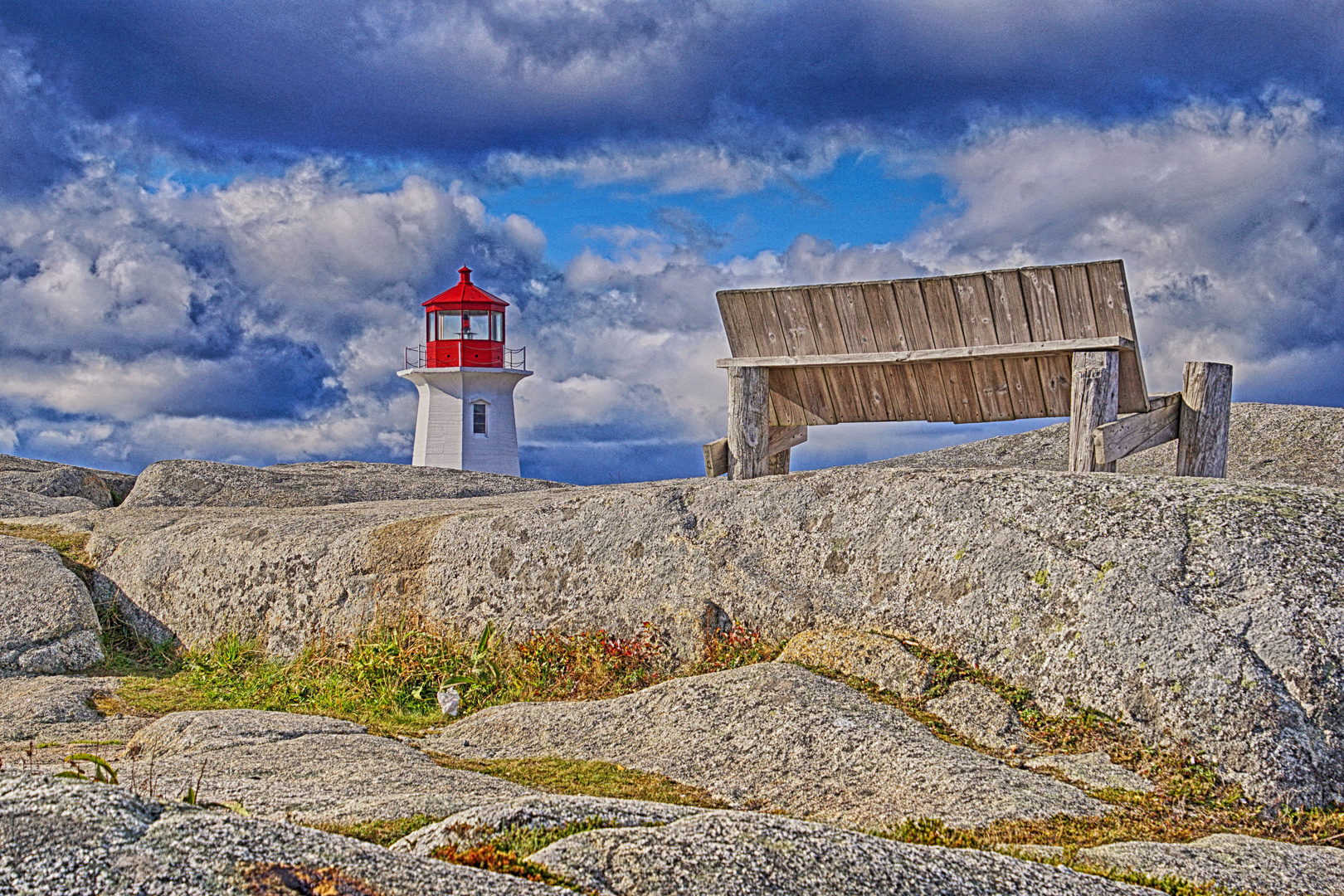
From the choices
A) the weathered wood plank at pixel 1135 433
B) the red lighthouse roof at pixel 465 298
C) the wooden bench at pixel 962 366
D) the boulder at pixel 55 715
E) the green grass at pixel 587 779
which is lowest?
the boulder at pixel 55 715

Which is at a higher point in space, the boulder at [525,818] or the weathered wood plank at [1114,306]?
the weathered wood plank at [1114,306]

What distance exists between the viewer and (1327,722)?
22.7 ft

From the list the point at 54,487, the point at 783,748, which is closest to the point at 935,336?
the point at 783,748

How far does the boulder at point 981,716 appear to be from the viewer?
7.33m

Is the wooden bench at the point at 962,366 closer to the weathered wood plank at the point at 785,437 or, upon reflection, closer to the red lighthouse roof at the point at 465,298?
the weathered wood plank at the point at 785,437

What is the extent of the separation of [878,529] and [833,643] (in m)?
1.09

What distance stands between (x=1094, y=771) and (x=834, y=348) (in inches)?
228

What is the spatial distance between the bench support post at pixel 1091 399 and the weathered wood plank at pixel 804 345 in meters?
2.66

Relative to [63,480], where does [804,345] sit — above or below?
above

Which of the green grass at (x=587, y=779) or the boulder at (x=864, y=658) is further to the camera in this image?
the boulder at (x=864, y=658)

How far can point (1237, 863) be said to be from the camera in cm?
516

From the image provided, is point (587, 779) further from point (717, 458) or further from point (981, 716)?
point (717, 458)

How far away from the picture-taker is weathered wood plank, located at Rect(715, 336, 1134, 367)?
10.5 meters

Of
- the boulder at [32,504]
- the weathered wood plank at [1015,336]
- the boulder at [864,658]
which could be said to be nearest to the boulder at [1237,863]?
the boulder at [864,658]
